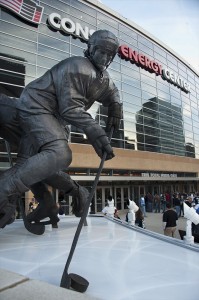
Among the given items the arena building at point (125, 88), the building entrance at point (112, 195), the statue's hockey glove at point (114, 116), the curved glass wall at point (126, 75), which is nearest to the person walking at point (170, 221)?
the statue's hockey glove at point (114, 116)

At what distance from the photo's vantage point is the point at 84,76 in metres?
3.03

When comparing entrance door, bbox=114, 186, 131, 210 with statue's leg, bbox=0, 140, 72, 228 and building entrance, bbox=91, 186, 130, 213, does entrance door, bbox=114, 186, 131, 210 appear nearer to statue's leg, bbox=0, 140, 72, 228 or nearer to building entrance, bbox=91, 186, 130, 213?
building entrance, bbox=91, 186, 130, 213

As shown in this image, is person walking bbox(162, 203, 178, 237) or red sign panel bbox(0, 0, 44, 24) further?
red sign panel bbox(0, 0, 44, 24)

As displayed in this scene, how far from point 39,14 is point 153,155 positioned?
14.5 metres

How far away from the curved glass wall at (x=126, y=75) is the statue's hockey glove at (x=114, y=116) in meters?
13.9

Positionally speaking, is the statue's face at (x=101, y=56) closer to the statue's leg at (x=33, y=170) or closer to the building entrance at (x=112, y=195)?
the statue's leg at (x=33, y=170)

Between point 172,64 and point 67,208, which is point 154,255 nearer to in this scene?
point 67,208

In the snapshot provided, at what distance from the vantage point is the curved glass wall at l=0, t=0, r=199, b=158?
672 inches

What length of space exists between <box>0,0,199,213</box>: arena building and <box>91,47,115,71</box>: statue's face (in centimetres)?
1367

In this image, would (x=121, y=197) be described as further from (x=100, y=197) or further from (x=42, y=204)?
(x=42, y=204)

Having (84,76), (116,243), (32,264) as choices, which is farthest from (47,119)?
(116,243)

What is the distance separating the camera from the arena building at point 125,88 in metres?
17.3

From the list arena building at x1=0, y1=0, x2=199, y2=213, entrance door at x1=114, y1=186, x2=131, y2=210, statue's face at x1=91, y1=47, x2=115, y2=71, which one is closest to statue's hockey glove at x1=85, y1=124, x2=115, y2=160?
statue's face at x1=91, y1=47, x2=115, y2=71

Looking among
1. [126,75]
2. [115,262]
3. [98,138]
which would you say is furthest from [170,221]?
[126,75]
